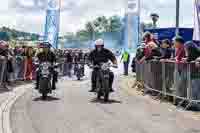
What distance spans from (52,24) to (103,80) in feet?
78.9

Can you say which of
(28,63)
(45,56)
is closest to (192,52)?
(45,56)

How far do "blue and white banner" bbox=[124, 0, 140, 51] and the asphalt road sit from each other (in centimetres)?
2125

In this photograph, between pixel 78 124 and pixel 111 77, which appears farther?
pixel 111 77

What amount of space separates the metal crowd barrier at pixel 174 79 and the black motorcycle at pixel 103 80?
1.77 meters

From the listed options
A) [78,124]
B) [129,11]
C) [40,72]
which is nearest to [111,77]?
[40,72]

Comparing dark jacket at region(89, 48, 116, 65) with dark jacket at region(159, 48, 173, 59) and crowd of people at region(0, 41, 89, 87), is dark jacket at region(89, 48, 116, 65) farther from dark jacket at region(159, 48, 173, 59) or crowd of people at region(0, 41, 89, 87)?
dark jacket at region(159, 48, 173, 59)

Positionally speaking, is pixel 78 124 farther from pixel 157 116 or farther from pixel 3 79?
pixel 3 79

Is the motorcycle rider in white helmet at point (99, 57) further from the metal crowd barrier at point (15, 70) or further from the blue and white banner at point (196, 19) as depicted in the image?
the metal crowd barrier at point (15, 70)

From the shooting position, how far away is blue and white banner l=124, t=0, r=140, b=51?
38.6 m

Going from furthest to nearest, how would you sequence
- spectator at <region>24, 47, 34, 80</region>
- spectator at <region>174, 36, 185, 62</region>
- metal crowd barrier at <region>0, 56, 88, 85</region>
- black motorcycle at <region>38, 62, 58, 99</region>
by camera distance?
spectator at <region>24, 47, 34, 80</region>, metal crowd barrier at <region>0, 56, 88, 85</region>, black motorcycle at <region>38, 62, 58, 99</region>, spectator at <region>174, 36, 185, 62</region>

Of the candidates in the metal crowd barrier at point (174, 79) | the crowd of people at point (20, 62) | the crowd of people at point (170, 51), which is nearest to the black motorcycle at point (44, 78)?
the crowd of people at point (20, 62)

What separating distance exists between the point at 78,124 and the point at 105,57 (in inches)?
230

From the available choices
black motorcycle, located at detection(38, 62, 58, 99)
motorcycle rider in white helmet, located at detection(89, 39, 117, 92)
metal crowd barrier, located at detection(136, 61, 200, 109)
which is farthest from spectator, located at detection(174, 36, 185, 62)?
black motorcycle, located at detection(38, 62, 58, 99)

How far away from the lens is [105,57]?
56.7 feet
